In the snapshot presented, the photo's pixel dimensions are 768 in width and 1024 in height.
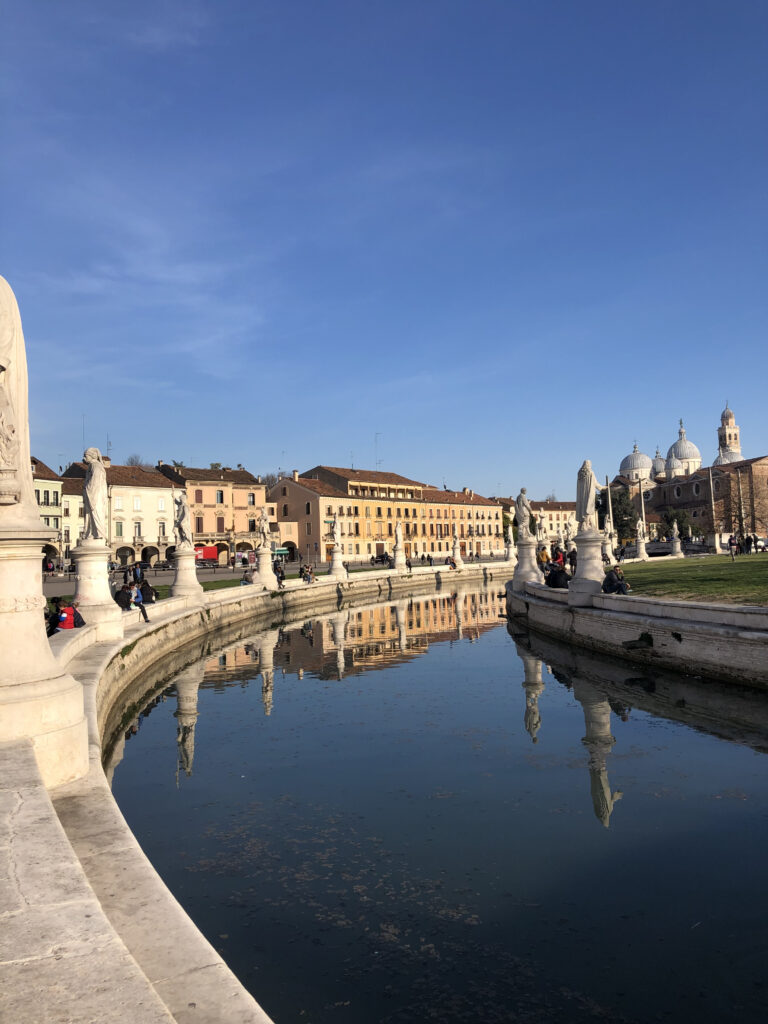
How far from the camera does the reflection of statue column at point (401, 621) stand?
2533cm

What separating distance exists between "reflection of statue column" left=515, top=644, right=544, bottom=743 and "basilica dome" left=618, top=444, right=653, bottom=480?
134417 millimetres

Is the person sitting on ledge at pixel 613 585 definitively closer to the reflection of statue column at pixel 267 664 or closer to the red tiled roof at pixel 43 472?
the reflection of statue column at pixel 267 664

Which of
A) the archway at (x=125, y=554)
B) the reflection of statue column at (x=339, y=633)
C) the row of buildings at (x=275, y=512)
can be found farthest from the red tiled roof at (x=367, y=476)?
the reflection of statue column at (x=339, y=633)

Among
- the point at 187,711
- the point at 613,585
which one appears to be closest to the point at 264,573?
the point at 613,585

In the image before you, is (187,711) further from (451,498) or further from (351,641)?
(451,498)

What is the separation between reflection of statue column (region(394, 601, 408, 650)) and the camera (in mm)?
25333

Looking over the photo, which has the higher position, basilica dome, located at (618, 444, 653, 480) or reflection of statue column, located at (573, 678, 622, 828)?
basilica dome, located at (618, 444, 653, 480)

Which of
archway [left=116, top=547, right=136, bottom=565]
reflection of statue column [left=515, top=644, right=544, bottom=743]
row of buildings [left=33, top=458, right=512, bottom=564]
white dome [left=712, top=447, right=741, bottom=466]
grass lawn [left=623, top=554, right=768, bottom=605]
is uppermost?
white dome [left=712, top=447, right=741, bottom=466]

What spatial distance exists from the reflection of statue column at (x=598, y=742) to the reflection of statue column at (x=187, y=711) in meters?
5.24

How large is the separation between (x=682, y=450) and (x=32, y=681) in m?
152

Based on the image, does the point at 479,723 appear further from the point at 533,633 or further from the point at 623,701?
the point at 533,633

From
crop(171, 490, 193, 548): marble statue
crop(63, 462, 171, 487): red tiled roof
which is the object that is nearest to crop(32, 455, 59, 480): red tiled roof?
crop(63, 462, 171, 487): red tiled roof

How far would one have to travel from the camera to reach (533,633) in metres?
26.0

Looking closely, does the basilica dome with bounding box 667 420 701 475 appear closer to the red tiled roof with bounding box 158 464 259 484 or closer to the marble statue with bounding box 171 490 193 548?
the red tiled roof with bounding box 158 464 259 484
